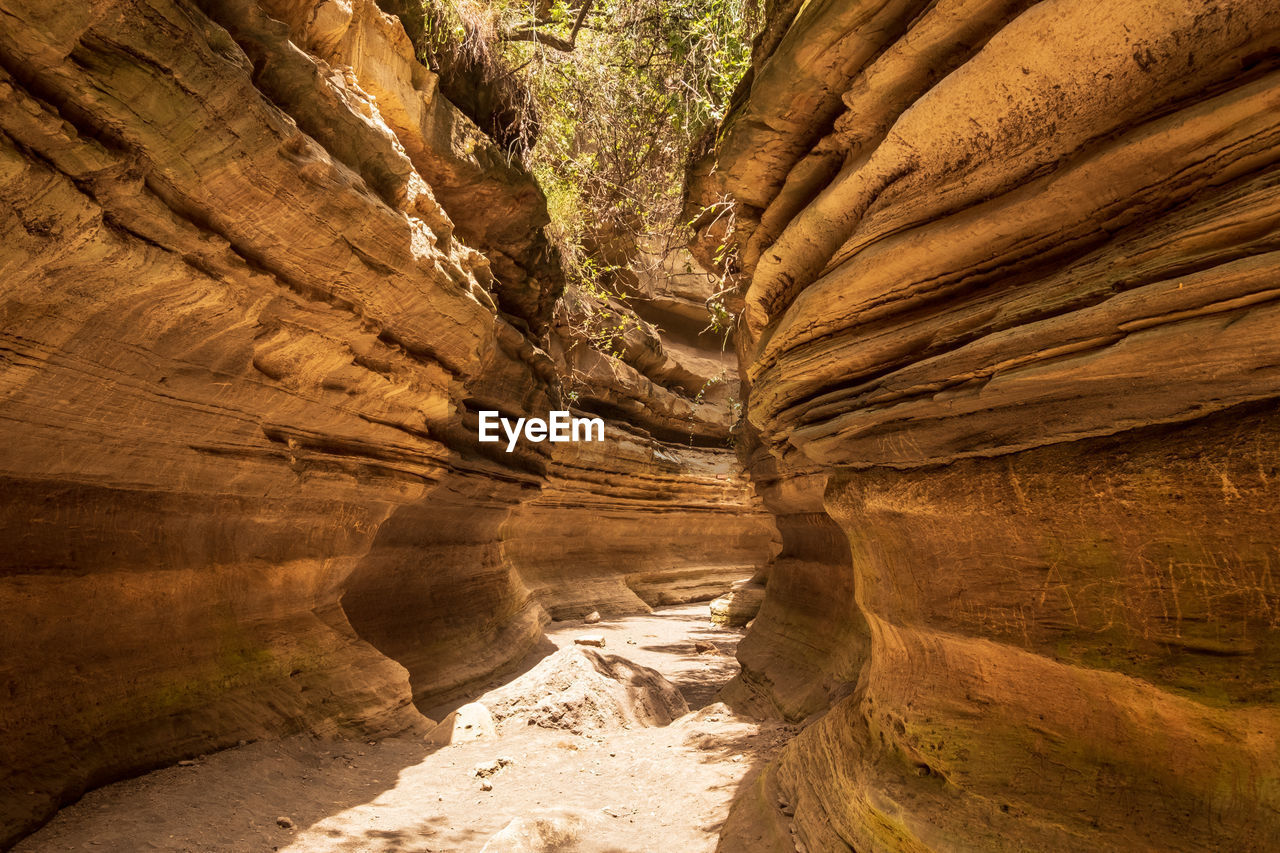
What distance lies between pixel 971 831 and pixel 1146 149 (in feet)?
8.47

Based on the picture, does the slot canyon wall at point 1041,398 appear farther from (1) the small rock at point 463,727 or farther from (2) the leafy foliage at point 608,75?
(1) the small rock at point 463,727

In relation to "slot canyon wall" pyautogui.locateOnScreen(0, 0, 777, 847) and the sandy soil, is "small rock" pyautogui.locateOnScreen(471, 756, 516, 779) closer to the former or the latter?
the sandy soil

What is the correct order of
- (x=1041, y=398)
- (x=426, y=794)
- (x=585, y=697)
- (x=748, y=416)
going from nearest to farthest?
(x=1041, y=398) → (x=748, y=416) → (x=426, y=794) → (x=585, y=697)

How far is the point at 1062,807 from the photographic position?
97.0 inches

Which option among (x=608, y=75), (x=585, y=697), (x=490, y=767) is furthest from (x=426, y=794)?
(x=608, y=75)

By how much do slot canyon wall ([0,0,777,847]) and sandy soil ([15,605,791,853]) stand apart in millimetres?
298

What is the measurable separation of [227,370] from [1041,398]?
4801 millimetres

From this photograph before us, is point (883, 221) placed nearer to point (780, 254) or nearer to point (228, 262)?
point (780, 254)

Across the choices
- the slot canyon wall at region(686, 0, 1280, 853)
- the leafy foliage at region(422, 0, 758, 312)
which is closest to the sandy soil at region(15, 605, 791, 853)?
the slot canyon wall at region(686, 0, 1280, 853)

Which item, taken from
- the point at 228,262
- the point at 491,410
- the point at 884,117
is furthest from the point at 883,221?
the point at 491,410

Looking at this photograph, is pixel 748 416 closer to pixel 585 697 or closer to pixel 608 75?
pixel 585 697

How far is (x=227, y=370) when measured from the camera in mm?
4535

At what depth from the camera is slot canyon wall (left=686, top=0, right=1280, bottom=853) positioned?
2092mm

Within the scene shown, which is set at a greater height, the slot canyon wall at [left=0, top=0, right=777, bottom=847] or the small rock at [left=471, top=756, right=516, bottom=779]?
the slot canyon wall at [left=0, top=0, right=777, bottom=847]
